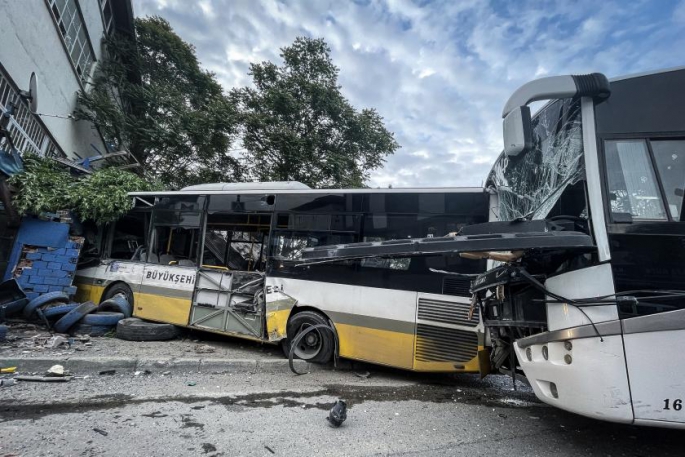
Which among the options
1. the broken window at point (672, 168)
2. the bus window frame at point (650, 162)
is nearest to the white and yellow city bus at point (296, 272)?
the bus window frame at point (650, 162)

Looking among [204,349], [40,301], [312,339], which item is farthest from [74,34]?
[312,339]

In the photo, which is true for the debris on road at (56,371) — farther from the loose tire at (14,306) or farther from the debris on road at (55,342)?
the loose tire at (14,306)

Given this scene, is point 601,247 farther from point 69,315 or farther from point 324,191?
point 69,315

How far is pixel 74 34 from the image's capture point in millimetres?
10641

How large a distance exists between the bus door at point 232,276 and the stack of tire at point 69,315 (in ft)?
5.16

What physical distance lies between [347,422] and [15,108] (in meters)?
9.43

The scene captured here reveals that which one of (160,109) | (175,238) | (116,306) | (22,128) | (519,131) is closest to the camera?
(519,131)

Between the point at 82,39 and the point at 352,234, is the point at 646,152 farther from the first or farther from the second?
the point at 82,39

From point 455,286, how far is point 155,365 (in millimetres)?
4283

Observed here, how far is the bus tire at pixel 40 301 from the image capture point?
6168 mm

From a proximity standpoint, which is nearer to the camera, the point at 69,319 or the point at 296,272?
the point at 296,272

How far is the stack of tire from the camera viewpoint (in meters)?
6.00

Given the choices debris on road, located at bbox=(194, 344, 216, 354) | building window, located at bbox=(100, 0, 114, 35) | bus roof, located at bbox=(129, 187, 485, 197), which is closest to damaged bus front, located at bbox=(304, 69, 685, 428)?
bus roof, located at bbox=(129, 187, 485, 197)

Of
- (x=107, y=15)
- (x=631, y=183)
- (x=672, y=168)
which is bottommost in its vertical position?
(x=631, y=183)
